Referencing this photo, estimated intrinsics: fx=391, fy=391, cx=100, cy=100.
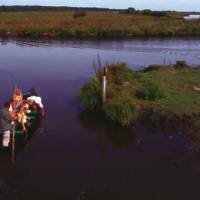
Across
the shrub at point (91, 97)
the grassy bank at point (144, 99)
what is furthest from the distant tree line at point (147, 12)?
the shrub at point (91, 97)

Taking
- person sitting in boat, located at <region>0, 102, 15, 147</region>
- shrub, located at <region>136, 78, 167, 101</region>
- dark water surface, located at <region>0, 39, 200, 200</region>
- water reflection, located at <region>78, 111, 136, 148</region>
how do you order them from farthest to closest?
shrub, located at <region>136, 78, 167, 101</region>
water reflection, located at <region>78, 111, 136, 148</region>
person sitting in boat, located at <region>0, 102, 15, 147</region>
dark water surface, located at <region>0, 39, 200, 200</region>

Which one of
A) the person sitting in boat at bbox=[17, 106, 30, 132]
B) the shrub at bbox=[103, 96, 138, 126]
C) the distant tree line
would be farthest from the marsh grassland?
the distant tree line

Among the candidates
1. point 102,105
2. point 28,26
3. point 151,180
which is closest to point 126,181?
point 151,180

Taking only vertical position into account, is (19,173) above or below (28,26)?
below

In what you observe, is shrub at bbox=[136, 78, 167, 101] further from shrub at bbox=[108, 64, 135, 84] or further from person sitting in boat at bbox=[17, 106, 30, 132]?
person sitting in boat at bbox=[17, 106, 30, 132]

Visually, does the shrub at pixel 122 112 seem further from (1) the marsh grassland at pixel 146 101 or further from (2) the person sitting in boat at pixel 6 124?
(2) the person sitting in boat at pixel 6 124

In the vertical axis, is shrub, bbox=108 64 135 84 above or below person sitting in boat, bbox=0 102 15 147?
above

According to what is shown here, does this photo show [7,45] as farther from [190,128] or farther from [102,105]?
[190,128]
